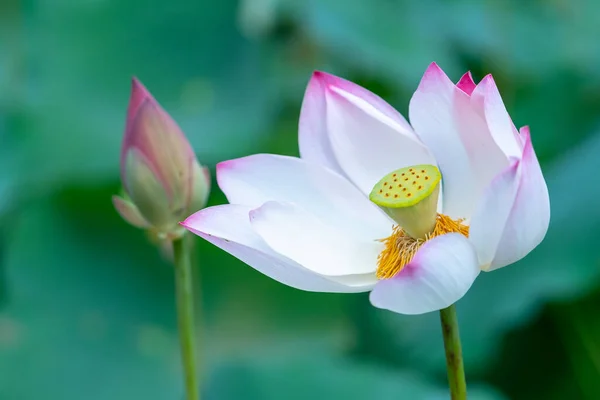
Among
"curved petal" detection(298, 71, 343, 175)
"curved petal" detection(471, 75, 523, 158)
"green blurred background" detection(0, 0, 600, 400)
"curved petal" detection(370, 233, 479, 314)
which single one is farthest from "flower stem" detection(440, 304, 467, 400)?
"green blurred background" detection(0, 0, 600, 400)

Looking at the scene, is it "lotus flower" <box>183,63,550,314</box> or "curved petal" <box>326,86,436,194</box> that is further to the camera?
"curved petal" <box>326,86,436,194</box>

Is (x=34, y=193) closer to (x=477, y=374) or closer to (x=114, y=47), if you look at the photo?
(x=114, y=47)

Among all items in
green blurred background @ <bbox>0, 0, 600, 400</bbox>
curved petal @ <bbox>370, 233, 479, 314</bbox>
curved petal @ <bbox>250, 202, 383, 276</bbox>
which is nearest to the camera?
curved petal @ <bbox>370, 233, 479, 314</bbox>

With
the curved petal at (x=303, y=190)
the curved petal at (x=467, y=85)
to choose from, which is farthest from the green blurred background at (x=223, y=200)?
the curved petal at (x=467, y=85)

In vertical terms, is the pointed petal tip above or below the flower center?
above

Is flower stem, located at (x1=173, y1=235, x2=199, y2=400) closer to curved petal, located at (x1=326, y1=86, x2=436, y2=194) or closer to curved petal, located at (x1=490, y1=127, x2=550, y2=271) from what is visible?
curved petal, located at (x1=326, y1=86, x2=436, y2=194)

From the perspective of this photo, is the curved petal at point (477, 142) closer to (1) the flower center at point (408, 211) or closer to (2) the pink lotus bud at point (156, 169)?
(1) the flower center at point (408, 211)
